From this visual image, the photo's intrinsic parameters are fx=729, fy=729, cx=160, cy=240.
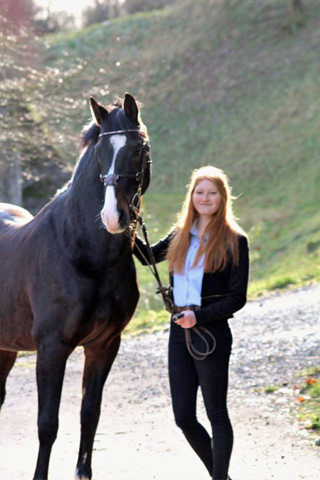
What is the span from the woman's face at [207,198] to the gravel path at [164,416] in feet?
5.98

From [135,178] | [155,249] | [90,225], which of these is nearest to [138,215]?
[135,178]

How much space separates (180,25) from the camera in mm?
32969

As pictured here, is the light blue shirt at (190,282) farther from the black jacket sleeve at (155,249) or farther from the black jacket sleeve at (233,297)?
the black jacket sleeve at (155,249)

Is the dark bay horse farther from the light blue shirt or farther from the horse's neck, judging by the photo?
the light blue shirt

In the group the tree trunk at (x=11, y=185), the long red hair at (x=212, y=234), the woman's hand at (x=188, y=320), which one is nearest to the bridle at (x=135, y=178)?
the long red hair at (x=212, y=234)

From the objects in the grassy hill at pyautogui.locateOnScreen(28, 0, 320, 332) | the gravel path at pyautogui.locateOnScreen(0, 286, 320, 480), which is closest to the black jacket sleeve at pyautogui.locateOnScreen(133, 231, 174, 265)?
the gravel path at pyautogui.locateOnScreen(0, 286, 320, 480)

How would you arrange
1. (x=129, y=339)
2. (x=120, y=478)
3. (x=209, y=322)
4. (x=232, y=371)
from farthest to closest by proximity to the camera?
(x=129, y=339)
(x=232, y=371)
(x=120, y=478)
(x=209, y=322)

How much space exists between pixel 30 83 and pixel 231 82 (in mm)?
17353

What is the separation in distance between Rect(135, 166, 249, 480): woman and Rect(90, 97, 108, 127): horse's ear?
63 centimetres

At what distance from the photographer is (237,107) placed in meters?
27.9

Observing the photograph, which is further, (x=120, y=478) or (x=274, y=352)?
(x=274, y=352)

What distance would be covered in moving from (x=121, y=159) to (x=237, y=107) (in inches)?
967

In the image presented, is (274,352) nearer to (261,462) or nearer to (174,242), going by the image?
(261,462)

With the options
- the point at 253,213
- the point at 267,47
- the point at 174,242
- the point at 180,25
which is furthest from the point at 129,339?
the point at 180,25
